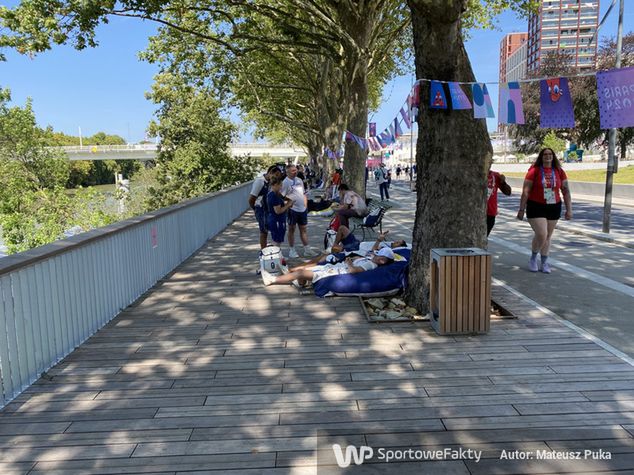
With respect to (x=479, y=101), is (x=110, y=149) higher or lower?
higher

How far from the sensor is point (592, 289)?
689 centimetres

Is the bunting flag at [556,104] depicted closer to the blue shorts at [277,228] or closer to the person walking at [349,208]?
the person walking at [349,208]

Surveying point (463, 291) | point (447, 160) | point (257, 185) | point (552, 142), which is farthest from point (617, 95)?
point (552, 142)

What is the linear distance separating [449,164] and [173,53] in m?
16.3

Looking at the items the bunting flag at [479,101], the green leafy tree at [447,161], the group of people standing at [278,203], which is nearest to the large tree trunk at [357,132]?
the group of people standing at [278,203]

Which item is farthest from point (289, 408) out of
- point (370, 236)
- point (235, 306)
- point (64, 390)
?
point (370, 236)

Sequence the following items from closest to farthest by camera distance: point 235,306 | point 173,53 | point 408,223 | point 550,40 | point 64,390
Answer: point 64,390
point 235,306
point 408,223
point 173,53
point 550,40

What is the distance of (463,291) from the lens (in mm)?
4867

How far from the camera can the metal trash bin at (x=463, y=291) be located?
4.80 meters

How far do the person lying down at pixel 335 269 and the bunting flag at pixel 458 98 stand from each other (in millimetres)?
2138

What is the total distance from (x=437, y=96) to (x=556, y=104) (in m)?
3.19

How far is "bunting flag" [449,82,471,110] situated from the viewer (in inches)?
205

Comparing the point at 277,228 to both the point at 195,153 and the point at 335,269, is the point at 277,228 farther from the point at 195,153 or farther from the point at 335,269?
the point at 195,153

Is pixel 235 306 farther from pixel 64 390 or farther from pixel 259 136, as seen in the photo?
pixel 259 136
